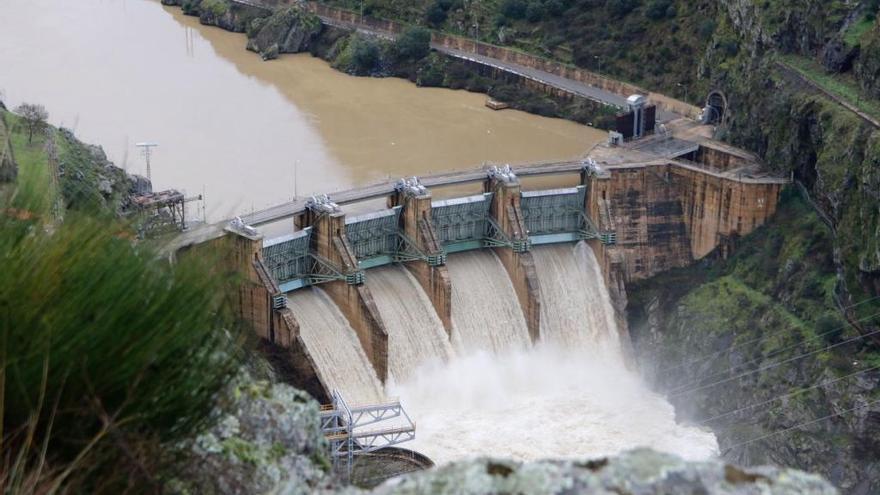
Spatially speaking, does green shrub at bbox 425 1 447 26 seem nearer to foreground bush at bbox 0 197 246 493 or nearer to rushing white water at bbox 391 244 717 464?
rushing white water at bbox 391 244 717 464

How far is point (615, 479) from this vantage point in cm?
491

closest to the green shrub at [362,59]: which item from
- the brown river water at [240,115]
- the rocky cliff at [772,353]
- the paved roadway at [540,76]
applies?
the brown river water at [240,115]

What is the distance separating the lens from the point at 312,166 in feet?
121

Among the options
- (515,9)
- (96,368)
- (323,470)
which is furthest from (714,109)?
(96,368)

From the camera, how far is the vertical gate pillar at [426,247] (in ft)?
93.3

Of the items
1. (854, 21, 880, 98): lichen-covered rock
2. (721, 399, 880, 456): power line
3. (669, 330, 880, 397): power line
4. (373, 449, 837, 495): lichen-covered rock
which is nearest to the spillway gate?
(669, 330, 880, 397): power line

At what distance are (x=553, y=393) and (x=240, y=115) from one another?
57.5 feet

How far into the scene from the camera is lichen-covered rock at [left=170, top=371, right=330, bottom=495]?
638cm

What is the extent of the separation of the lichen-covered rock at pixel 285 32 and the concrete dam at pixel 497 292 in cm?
2280

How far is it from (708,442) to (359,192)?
9303mm

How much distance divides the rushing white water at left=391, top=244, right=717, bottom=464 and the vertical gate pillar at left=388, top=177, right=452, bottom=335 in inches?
A: 31.0

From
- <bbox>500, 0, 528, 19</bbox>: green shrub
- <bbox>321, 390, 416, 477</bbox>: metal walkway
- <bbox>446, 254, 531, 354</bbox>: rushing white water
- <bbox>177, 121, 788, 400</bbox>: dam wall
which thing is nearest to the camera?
<bbox>321, 390, 416, 477</bbox>: metal walkway

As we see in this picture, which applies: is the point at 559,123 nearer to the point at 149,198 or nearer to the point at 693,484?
the point at 149,198

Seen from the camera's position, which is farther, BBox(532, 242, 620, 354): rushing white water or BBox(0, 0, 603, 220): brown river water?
BBox(0, 0, 603, 220): brown river water
